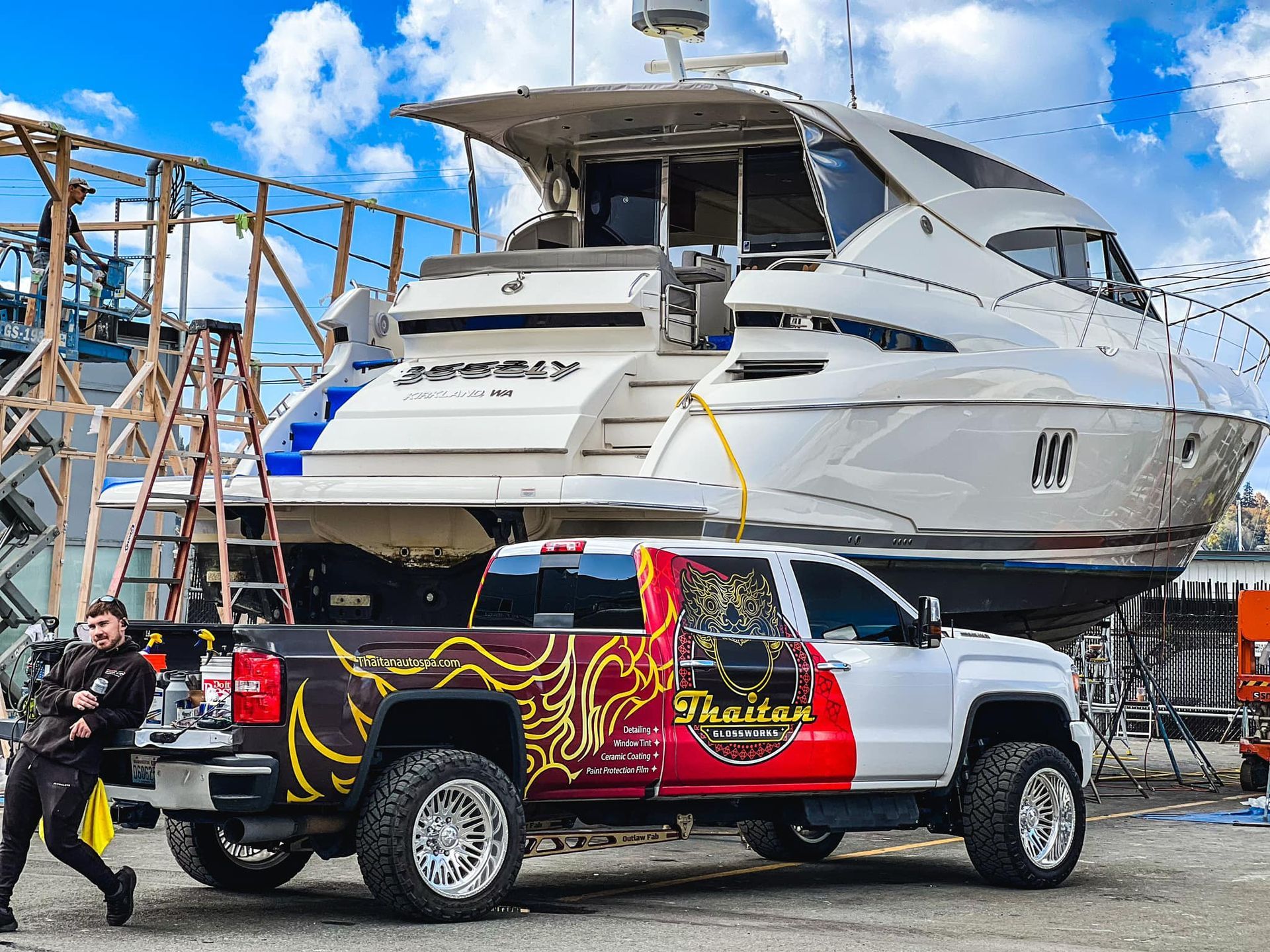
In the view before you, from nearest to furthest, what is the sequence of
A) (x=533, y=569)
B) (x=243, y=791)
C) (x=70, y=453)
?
(x=243, y=791), (x=533, y=569), (x=70, y=453)

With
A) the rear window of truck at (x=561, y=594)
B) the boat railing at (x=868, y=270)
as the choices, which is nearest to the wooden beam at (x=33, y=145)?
the boat railing at (x=868, y=270)

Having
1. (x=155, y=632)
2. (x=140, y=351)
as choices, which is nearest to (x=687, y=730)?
(x=155, y=632)

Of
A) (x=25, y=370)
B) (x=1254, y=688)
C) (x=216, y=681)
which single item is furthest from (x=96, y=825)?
(x=1254, y=688)

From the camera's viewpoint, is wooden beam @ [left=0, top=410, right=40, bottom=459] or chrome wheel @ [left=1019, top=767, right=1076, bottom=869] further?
wooden beam @ [left=0, top=410, right=40, bottom=459]

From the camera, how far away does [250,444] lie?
1421cm

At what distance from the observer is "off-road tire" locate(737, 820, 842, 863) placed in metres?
10.5

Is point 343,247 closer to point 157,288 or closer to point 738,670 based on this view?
point 157,288

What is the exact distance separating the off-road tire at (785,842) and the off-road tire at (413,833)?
3.03 m

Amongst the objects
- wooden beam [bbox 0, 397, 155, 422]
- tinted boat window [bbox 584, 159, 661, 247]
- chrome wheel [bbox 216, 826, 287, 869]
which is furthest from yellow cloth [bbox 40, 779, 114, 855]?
wooden beam [bbox 0, 397, 155, 422]

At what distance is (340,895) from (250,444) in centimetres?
618

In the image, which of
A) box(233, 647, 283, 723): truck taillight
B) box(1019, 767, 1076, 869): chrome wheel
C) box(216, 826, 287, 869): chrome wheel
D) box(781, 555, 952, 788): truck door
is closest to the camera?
box(233, 647, 283, 723): truck taillight

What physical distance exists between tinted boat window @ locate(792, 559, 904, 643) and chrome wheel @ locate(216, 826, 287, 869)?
2.99 metres

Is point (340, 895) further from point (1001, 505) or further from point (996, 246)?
point (996, 246)

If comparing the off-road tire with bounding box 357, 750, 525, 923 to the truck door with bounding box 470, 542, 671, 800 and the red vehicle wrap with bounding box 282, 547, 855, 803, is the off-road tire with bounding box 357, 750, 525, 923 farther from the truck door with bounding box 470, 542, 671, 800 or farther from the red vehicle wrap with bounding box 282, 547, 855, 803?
the truck door with bounding box 470, 542, 671, 800
